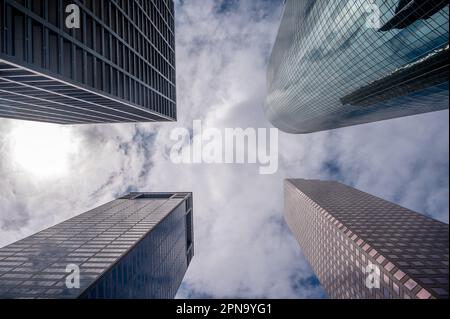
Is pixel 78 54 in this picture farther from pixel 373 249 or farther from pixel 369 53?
pixel 373 249

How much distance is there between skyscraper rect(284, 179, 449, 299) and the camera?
1694 inches

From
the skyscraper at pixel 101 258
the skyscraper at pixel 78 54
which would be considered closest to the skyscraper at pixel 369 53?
the skyscraper at pixel 78 54

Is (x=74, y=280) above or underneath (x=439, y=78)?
underneath

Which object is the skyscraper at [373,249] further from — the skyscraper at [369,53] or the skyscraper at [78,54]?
the skyscraper at [78,54]

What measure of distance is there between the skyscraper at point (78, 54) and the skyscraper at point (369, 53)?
143 ft

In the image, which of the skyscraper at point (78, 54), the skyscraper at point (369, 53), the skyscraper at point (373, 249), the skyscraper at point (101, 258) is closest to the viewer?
the skyscraper at point (78, 54)

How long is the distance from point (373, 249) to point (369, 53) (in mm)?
43145

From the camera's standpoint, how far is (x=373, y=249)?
5538 cm

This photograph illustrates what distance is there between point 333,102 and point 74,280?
92.1 meters

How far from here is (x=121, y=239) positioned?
219ft

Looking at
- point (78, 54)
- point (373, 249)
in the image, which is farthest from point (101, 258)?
point (373, 249)

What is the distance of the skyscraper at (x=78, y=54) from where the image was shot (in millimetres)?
22441
